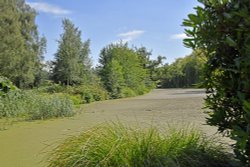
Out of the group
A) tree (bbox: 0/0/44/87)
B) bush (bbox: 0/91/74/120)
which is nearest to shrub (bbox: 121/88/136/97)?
tree (bbox: 0/0/44/87)

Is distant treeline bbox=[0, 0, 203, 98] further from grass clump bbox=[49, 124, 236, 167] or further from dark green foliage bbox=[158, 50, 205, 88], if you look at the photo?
grass clump bbox=[49, 124, 236, 167]

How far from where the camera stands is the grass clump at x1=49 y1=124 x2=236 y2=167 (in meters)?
2.16

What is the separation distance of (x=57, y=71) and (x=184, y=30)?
1876 cm

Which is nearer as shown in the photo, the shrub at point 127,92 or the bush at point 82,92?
the bush at point 82,92

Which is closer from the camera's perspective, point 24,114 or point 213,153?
point 213,153

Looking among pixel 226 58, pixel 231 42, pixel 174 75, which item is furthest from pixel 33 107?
pixel 174 75

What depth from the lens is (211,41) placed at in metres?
1.73

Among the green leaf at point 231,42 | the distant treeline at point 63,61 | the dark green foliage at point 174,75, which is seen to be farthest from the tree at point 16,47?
the green leaf at point 231,42

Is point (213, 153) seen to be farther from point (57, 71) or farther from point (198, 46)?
point (57, 71)

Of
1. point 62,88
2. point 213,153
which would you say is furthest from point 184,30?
point 62,88

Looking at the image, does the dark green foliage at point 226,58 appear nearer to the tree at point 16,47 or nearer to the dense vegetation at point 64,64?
the dense vegetation at point 64,64

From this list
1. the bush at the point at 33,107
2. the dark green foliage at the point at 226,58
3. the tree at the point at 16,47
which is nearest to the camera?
the dark green foliage at the point at 226,58

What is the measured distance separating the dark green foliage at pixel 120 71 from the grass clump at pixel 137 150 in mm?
15098

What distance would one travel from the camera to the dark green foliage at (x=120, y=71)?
17.9 metres
